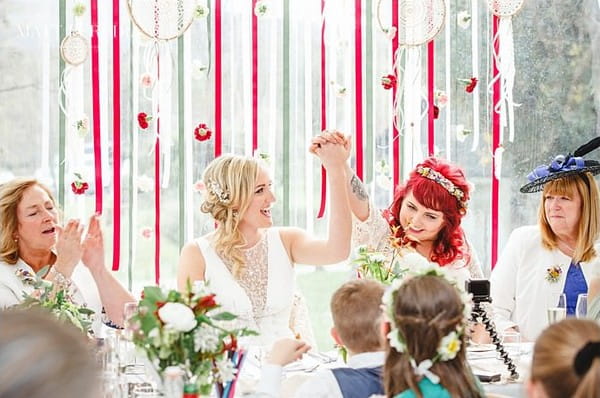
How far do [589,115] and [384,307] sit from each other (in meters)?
2.63

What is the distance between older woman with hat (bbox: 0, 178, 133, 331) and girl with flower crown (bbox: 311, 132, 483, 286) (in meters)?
0.99

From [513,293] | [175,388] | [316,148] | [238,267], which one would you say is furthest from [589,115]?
[175,388]

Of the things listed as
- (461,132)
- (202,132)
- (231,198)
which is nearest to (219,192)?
(231,198)

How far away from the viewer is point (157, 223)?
159 inches

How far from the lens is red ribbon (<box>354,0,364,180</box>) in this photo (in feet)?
13.7

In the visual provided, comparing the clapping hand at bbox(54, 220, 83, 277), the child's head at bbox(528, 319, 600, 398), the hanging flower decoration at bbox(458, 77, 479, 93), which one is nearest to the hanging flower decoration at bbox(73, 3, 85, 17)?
the clapping hand at bbox(54, 220, 83, 277)

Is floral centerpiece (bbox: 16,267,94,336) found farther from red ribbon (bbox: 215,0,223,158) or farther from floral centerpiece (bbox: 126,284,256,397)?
red ribbon (bbox: 215,0,223,158)

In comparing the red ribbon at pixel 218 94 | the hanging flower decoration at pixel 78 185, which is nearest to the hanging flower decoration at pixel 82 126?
the hanging flower decoration at pixel 78 185

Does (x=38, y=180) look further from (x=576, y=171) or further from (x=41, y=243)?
(x=576, y=171)

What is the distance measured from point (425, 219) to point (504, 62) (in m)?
0.96

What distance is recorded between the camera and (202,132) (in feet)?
13.3

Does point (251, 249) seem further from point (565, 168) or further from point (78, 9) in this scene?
point (565, 168)

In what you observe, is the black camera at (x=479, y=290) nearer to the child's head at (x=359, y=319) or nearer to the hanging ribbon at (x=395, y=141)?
the child's head at (x=359, y=319)

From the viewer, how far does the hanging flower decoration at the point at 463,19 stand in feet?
14.1
